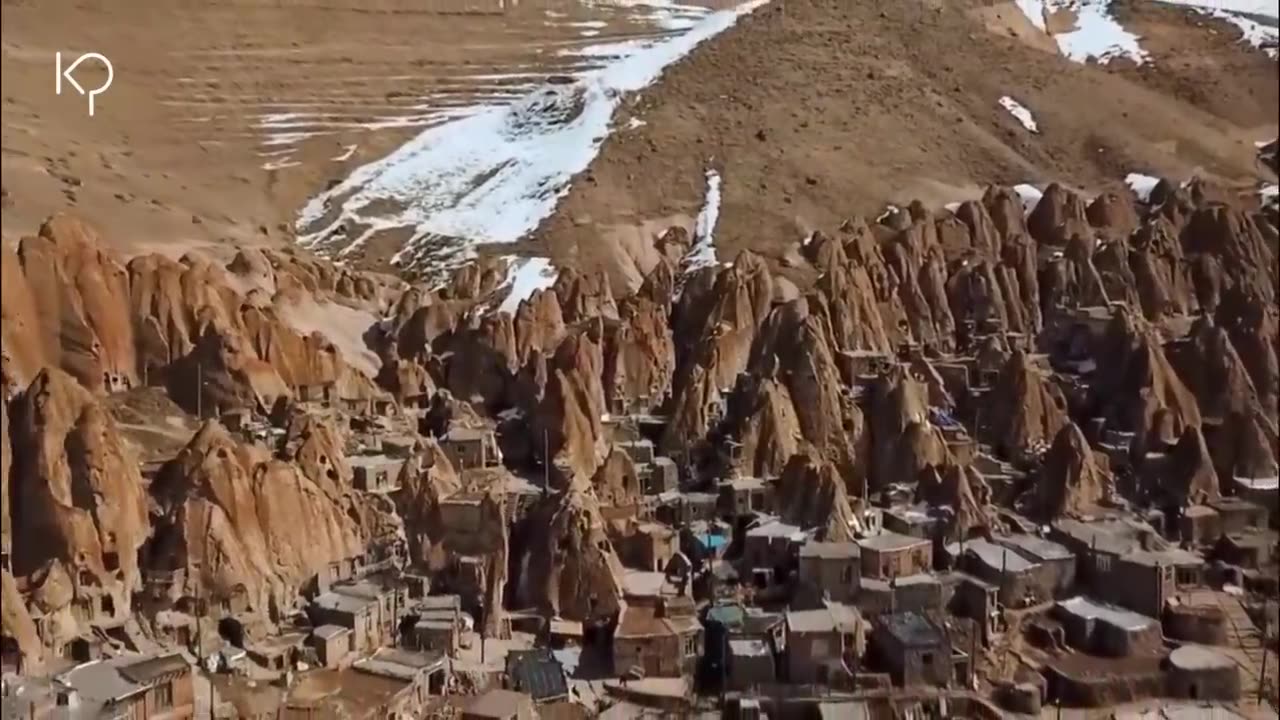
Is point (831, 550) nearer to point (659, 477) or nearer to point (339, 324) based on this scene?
point (659, 477)

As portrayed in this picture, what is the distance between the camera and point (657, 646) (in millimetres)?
3561

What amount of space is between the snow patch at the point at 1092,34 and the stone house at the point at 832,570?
155cm

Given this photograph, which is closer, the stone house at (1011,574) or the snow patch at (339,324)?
the stone house at (1011,574)

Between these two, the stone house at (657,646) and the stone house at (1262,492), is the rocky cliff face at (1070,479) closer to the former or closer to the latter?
the stone house at (1262,492)

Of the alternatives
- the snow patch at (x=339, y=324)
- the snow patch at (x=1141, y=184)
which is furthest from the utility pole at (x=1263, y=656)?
the snow patch at (x=339, y=324)

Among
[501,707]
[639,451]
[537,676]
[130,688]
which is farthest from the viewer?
[639,451]

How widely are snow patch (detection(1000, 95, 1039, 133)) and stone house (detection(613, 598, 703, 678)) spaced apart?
169 cm

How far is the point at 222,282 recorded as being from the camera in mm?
3734

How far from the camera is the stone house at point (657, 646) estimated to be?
3553mm

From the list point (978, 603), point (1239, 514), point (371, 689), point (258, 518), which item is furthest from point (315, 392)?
point (1239, 514)

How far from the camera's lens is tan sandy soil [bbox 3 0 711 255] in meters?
3.47

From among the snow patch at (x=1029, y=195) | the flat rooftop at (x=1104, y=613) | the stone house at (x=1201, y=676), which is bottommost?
the stone house at (x=1201, y=676)

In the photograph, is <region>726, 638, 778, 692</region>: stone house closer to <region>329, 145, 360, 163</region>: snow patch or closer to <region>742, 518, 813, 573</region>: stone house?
<region>742, 518, 813, 573</region>: stone house

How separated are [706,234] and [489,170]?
25.9 inches
